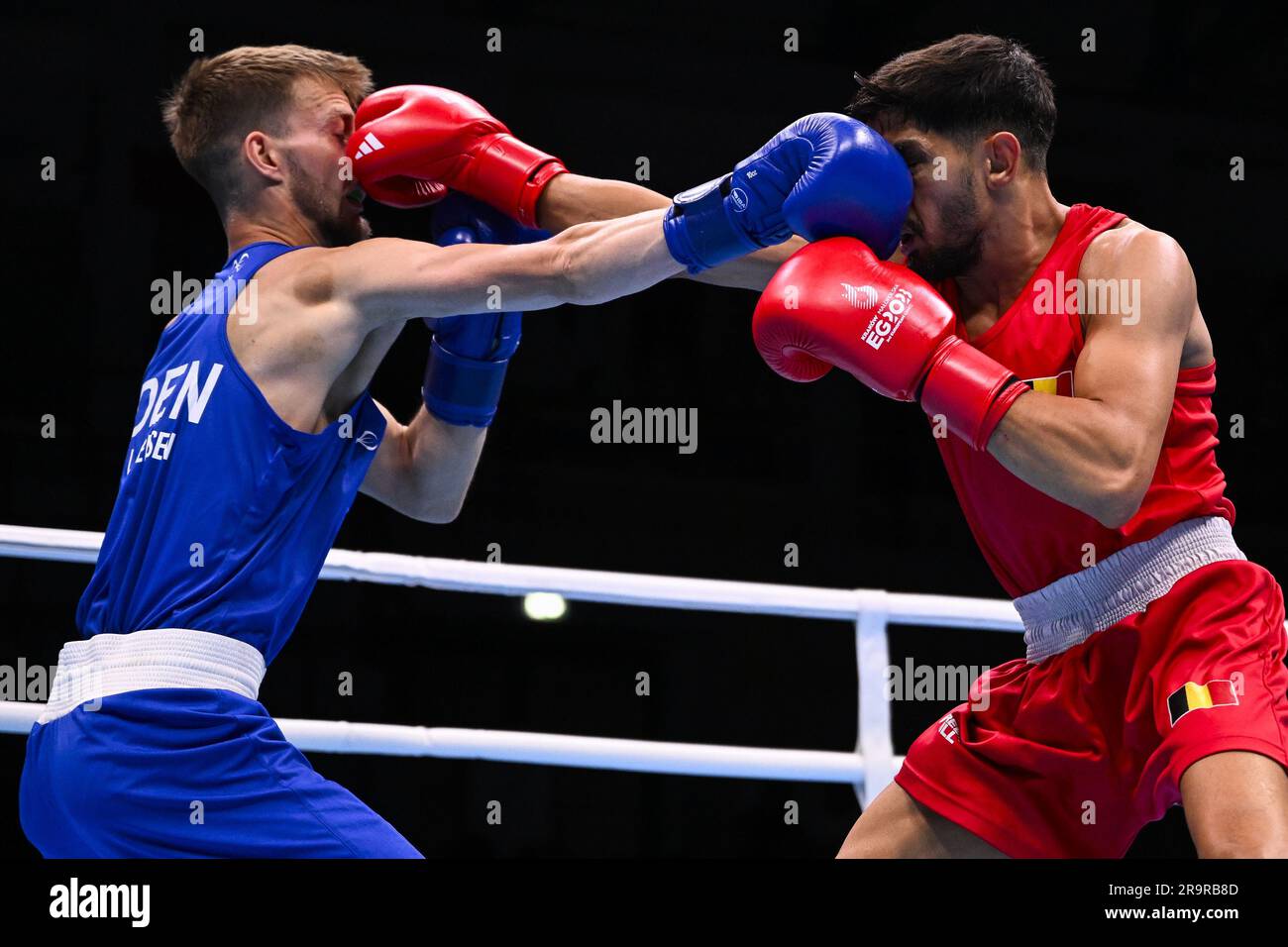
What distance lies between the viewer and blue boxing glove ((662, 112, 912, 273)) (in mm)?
2275

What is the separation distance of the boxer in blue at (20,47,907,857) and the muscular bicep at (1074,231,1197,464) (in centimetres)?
37

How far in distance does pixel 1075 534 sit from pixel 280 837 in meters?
1.35

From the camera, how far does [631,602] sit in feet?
11.6

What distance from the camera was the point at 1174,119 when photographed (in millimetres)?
8523

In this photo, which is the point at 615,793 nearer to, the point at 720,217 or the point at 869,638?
the point at 869,638

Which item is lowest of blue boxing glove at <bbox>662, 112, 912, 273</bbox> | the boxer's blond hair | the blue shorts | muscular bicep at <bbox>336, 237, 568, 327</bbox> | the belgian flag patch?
the blue shorts

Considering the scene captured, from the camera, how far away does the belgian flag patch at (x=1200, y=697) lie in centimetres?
214

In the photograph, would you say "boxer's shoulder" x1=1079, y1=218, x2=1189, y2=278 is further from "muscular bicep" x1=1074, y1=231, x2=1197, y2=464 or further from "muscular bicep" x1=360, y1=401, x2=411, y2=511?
"muscular bicep" x1=360, y1=401, x2=411, y2=511

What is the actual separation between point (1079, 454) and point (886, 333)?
348 millimetres

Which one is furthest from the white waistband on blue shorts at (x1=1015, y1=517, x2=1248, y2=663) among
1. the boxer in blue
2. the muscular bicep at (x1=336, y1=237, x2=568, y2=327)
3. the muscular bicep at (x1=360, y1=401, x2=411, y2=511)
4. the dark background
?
the dark background

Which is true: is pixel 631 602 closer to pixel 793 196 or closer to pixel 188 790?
pixel 793 196

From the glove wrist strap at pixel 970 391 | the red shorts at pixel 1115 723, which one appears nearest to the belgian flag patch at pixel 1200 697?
the red shorts at pixel 1115 723

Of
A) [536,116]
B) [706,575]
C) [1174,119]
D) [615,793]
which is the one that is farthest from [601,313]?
[1174,119]

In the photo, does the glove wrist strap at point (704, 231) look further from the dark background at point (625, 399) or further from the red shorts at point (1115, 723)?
the dark background at point (625, 399)
